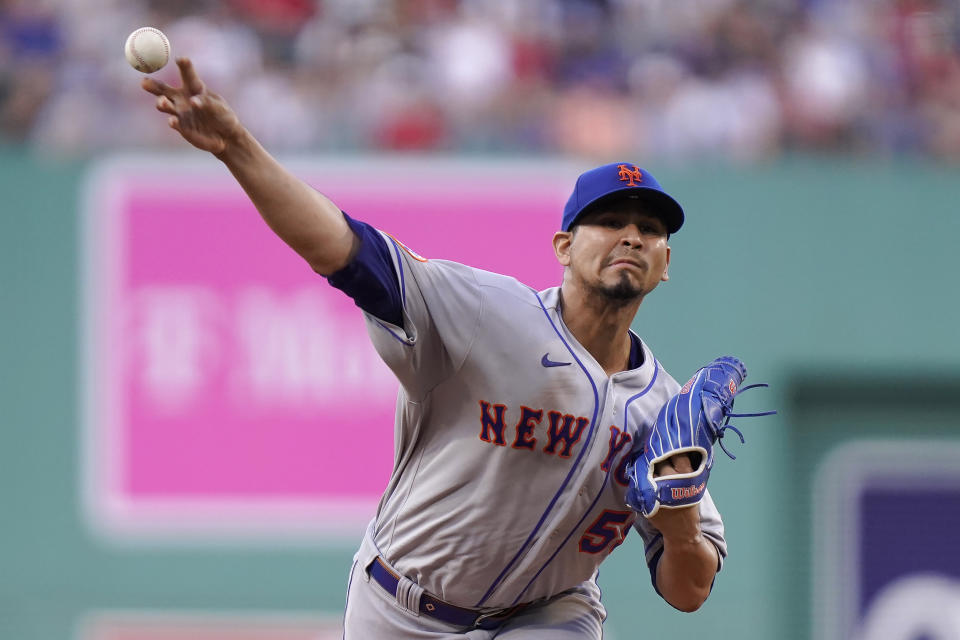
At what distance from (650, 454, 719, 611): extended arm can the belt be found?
40 cm

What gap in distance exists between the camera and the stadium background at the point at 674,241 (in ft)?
28.5

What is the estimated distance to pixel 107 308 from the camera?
868cm

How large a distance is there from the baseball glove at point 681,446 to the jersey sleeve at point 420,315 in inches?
20.2

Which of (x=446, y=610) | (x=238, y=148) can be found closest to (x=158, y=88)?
(x=238, y=148)

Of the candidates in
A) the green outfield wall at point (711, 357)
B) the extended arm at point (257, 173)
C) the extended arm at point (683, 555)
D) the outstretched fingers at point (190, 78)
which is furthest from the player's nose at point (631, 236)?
the green outfield wall at point (711, 357)

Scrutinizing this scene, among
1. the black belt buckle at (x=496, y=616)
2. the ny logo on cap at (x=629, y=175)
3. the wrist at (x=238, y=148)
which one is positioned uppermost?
the ny logo on cap at (x=629, y=175)

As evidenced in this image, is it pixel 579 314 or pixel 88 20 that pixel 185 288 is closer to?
pixel 88 20

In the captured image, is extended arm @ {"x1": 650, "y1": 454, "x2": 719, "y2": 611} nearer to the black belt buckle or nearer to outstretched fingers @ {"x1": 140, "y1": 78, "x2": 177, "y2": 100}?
the black belt buckle

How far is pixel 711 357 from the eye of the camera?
29.0ft

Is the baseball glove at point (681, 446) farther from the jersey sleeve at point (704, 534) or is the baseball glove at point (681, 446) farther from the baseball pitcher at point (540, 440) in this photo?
the jersey sleeve at point (704, 534)

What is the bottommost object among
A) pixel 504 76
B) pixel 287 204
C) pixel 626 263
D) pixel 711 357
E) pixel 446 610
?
pixel 446 610

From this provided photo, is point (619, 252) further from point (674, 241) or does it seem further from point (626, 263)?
A: point (674, 241)

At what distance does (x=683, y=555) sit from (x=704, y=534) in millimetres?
141

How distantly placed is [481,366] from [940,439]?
6.15m
